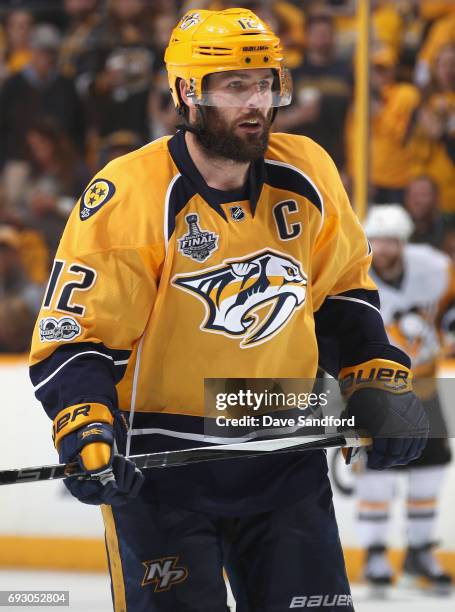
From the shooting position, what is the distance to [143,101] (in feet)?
14.6

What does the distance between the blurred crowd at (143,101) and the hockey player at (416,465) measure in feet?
0.28

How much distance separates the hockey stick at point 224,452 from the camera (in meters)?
2.05

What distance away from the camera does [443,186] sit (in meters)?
4.26

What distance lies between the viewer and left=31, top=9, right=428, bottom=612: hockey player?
205cm

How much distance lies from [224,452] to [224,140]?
0.53 meters

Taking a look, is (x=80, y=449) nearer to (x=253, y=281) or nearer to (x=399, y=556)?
(x=253, y=281)

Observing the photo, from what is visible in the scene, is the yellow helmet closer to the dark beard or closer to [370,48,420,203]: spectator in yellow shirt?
the dark beard

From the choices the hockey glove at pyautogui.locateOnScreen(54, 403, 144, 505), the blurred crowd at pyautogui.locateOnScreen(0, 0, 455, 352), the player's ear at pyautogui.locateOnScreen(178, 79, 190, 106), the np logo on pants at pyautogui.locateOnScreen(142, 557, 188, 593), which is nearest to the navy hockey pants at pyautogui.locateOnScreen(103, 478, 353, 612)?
the np logo on pants at pyautogui.locateOnScreen(142, 557, 188, 593)

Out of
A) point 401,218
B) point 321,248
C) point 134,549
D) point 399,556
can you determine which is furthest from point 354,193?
point 134,549

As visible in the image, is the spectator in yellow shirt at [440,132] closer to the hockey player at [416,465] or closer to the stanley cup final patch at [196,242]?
the hockey player at [416,465]

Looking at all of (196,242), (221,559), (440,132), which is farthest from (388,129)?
(221,559)

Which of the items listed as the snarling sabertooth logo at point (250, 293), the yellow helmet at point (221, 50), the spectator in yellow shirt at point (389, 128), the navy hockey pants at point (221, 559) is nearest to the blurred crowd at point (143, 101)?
the spectator in yellow shirt at point (389, 128)

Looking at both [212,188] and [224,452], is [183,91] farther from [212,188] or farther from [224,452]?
[224,452]

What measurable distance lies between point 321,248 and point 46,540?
264 centimetres
